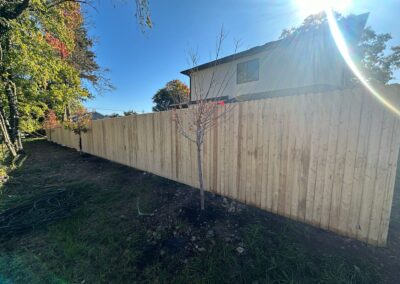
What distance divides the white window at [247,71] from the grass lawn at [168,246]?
8.02 meters

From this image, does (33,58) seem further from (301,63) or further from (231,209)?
(301,63)

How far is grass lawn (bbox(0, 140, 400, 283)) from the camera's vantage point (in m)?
1.87

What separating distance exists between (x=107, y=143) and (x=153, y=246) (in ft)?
19.1

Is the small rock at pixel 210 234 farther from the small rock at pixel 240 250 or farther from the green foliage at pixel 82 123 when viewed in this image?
the green foliage at pixel 82 123

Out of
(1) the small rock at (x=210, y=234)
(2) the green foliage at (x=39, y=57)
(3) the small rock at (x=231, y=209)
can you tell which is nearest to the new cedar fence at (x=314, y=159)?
(3) the small rock at (x=231, y=209)

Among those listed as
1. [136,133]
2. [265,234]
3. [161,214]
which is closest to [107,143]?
[136,133]

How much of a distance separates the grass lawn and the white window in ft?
26.3

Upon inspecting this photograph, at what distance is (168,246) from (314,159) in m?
2.25

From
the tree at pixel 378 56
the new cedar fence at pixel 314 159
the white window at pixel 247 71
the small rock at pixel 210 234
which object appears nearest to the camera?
the new cedar fence at pixel 314 159

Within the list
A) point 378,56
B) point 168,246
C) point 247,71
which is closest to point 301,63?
point 247,71

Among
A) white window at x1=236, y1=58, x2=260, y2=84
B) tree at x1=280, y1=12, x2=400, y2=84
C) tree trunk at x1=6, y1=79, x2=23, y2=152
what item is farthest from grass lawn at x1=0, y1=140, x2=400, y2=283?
tree at x1=280, y1=12, x2=400, y2=84

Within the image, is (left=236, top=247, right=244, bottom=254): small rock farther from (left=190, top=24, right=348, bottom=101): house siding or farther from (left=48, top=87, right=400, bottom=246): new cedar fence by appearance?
(left=190, top=24, right=348, bottom=101): house siding

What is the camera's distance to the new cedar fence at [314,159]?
204 centimetres

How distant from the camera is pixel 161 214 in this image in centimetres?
304
